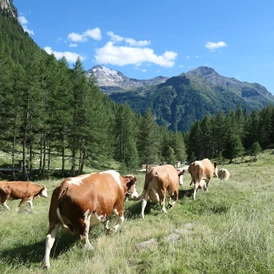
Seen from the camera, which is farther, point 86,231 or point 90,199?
point 90,199

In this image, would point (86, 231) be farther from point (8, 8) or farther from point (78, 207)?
point (8, 8)

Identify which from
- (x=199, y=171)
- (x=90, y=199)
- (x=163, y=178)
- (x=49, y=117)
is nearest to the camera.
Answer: (x=90, y=199)

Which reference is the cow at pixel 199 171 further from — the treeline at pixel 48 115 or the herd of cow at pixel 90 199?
the treeline at pixel 48 115

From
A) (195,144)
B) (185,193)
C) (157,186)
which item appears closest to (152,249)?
(157,186)

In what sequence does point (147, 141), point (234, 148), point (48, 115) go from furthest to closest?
point (234, 148), point (147, 141), point (48, 115)

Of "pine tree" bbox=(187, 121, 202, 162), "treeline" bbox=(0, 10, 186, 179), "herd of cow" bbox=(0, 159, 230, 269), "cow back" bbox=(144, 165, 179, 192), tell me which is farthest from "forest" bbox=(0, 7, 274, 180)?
"pine tree" bbox=(187, 121, 202, 162)

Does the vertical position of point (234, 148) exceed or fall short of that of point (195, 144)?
it exceeds it

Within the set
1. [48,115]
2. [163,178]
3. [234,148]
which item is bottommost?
[234,148]

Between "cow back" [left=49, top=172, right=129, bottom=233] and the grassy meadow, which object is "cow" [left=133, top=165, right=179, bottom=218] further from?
"cow back" [left=49, top=172, right=129, bottom=233]

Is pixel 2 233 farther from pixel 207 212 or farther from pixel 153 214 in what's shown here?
pixel 207 212

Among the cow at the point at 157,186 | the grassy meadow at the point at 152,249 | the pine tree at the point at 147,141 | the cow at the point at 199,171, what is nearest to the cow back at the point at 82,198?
the grassy meadow at the point at 152,249

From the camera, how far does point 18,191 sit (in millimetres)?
15078

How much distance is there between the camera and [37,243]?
765cm

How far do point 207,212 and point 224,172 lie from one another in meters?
18.7
